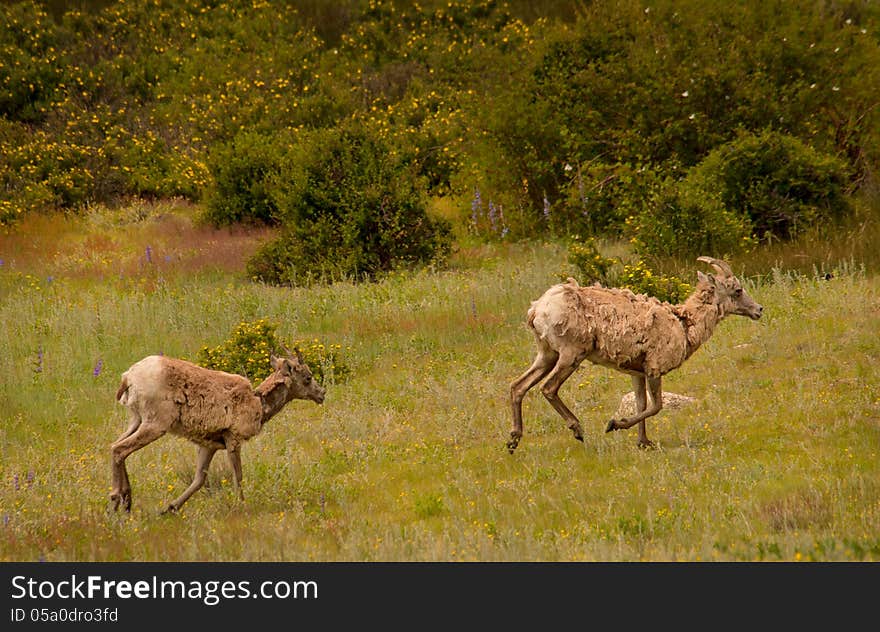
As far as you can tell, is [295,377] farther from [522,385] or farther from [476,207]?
[476,207]

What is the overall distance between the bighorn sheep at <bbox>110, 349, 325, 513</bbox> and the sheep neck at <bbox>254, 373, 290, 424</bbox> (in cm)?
1

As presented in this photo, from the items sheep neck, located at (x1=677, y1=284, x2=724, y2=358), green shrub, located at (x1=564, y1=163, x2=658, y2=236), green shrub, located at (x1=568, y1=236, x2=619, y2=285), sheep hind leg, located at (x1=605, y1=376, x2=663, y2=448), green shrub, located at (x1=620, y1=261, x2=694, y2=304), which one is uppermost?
green shrub, located at (x1=564, y1=163, x2=658, y2=236)

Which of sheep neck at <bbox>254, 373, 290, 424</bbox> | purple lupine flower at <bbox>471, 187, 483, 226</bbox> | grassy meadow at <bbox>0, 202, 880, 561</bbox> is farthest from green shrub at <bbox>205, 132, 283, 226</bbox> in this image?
sheep neck at <bbox>254, 373, 290, 424</bbox>

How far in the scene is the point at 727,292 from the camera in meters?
11.4

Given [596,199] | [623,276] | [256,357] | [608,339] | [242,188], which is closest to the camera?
[608,339]

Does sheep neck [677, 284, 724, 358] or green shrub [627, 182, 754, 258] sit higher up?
green shrub [627, 182, 754, 258]

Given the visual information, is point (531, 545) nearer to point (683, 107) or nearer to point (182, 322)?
point (182, 322)

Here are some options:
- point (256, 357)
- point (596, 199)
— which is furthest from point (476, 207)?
point (256, 357)

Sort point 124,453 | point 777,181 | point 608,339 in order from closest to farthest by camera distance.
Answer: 1. point 124,453
2. point 608,339
3. point 777,181

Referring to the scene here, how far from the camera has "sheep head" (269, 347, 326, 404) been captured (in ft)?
33.2

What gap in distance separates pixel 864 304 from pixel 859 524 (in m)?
8.04

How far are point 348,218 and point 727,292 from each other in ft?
40.7

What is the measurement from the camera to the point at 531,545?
770 cm

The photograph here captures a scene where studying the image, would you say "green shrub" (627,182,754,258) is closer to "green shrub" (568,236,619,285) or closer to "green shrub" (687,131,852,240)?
"green shrub" (687,131,852,240)
